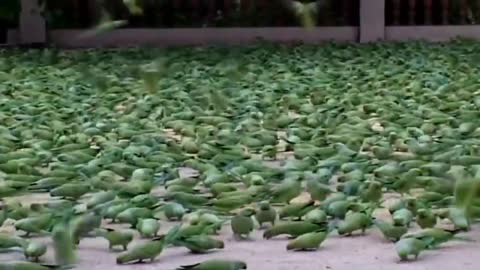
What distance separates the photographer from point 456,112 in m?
4.91

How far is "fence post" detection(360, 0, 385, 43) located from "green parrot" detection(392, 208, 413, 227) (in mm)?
9341

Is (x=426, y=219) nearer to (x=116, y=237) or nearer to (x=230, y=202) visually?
(x=230, y=202)

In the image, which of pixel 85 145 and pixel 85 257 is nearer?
→ pixel 85 257

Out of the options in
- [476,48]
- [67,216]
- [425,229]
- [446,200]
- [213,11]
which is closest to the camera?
[67,216]

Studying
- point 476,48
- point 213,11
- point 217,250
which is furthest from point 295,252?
point 213,11

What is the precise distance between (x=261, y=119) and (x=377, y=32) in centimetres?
729

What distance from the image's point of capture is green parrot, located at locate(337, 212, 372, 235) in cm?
259

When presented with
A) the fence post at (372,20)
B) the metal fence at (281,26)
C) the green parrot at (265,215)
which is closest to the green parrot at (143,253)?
the green parrot at (265,215)

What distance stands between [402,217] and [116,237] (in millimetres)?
691

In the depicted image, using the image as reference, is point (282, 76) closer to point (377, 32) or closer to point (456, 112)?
point (456, 112)

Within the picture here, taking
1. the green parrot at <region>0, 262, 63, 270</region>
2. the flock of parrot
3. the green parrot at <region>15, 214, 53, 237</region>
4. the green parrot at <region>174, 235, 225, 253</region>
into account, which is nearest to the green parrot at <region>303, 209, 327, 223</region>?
the flock of parrot

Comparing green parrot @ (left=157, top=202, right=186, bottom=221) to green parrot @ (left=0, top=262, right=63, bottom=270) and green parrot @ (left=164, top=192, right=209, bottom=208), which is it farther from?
green parrot @ (left=0, top=262, right=63, bottom=270)

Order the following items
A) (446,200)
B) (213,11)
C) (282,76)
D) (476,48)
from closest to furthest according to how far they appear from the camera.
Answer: (446,200), (282,76), (476,48), (213,11)

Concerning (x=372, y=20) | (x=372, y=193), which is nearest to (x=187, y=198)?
(x=372, y=193)
